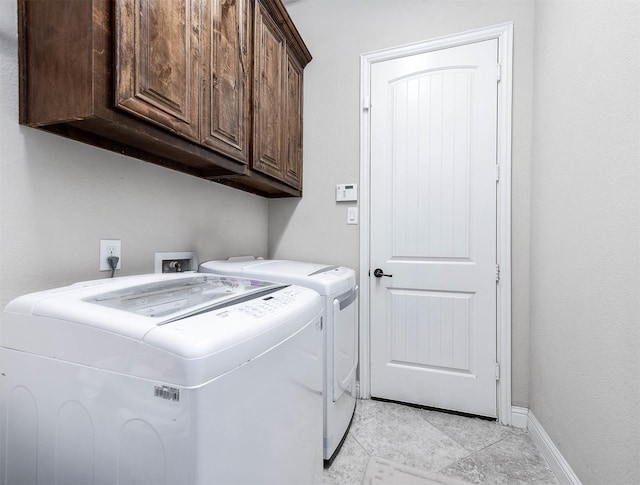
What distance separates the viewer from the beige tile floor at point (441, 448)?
1.38m

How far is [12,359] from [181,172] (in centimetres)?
101

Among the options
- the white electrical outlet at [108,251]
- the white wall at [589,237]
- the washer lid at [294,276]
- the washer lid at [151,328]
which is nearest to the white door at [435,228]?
the white wall at [589,237]

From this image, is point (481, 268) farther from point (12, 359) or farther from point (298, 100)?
point (12, 359)

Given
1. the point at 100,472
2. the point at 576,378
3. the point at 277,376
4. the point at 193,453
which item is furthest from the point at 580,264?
the point at 100,472

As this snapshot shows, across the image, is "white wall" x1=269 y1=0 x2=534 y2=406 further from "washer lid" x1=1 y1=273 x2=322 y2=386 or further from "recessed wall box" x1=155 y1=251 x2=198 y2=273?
"washer lid" x1=1 y1=273 x2=322 y2=386

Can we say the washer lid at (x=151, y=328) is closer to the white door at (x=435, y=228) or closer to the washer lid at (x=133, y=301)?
the washer lid at (x=133, y=301)

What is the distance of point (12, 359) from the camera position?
72cm

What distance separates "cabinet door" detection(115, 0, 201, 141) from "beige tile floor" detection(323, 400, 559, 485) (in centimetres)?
163

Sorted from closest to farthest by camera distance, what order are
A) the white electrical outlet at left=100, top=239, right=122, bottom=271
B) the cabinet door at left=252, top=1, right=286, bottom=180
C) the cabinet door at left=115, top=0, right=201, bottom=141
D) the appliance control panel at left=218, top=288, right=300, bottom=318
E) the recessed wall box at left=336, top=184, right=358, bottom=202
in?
the appliance control panel at left=218, top=288, right=300, bottom=318 → the cabinet door at left=115, top=0, right=201, bottom=141 → the white electrical outlet at left=100, top=239, right=122, bottom=271 → the cabinet door at left=252, top=1, right=286, bottom=180 → the recessed wall box at left=336, top=184, right=358, bottom=202

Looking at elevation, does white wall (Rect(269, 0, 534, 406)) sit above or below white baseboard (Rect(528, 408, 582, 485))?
above

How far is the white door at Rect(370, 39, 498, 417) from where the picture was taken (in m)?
1.85

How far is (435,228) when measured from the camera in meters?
1.95

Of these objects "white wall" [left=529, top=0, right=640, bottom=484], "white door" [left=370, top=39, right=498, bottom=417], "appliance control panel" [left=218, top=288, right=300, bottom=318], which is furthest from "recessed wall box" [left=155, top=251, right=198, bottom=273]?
"white wall" [left=529, top=0, right=640, bottom=484]

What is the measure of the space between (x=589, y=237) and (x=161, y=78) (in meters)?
1.67
